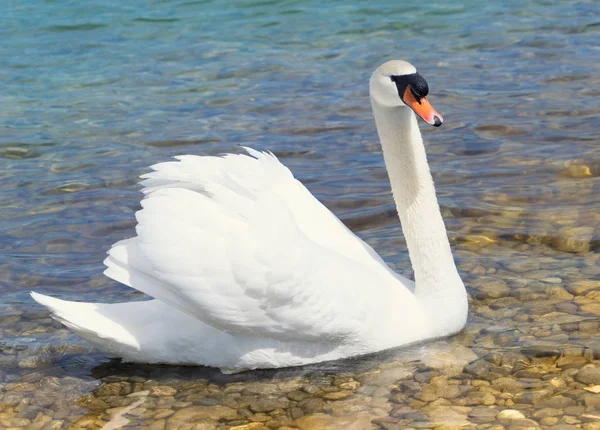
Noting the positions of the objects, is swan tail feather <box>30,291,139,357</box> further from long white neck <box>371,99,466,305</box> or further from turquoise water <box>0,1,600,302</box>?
long white neck <box>371,99,466,305</box>

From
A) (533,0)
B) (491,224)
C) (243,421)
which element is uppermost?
(533,0)

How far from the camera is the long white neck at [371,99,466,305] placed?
582cm

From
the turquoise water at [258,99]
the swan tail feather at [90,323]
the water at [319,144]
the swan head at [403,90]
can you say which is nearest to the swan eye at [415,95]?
the swan head at [403,90]

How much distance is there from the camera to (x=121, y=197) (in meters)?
8.52

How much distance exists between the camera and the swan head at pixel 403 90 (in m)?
5.30

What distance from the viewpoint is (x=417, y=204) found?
236 inches

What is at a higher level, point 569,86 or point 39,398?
point 569,86

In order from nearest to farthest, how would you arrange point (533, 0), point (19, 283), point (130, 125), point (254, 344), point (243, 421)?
point (243, 421) < point (254, 344) < point (19, 283) < point (130, 125) < point (533, 0)

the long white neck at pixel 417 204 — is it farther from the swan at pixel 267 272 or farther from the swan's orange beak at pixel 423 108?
the swan's orange beak at pixel 423 108

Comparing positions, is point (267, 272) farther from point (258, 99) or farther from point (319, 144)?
point (258, 99)

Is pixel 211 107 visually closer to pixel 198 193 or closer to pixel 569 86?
pixel 569 86


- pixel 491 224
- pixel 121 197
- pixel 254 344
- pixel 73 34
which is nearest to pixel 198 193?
pixel 254 344

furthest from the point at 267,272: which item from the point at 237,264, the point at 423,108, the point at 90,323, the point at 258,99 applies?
the point at 258,99

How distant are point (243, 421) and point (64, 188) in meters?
4.17
